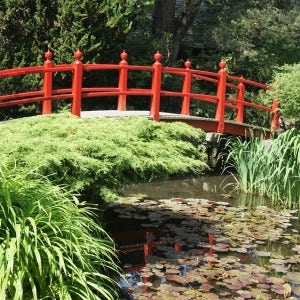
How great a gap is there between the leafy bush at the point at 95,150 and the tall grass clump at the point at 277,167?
1.82 m

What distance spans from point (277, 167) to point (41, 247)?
16.3 feet

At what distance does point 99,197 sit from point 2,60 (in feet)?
18.9

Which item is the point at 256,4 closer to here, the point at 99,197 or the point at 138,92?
the point at 138,92

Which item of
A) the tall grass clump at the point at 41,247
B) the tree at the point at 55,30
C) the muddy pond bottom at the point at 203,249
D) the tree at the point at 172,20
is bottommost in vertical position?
the muddy pond bottom at the point at 203,249

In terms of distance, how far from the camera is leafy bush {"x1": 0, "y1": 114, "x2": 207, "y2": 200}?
5.36 metres

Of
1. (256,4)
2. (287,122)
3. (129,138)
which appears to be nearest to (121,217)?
(129,138)

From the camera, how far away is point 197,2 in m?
14.5

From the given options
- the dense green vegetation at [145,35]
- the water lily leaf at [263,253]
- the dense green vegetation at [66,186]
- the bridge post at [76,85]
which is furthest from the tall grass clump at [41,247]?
the dense green vegetation at [145,35]

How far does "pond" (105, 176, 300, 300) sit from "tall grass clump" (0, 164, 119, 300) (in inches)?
30.7

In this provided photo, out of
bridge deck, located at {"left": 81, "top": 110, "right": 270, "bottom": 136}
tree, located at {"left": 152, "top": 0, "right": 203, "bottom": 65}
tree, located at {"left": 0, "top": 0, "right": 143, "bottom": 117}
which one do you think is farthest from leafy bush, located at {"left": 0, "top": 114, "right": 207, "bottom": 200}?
tree, located at {"left": 152, "top": 0, "right": 203, "bottom": 65}

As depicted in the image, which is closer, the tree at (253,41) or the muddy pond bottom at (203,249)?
the muddy pond bottom at (203,249)

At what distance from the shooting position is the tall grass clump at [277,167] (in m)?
8.29

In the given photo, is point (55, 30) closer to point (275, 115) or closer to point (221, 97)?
point (221, 97)

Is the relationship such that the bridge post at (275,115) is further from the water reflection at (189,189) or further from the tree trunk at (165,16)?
the tree trunk at (165,16)
